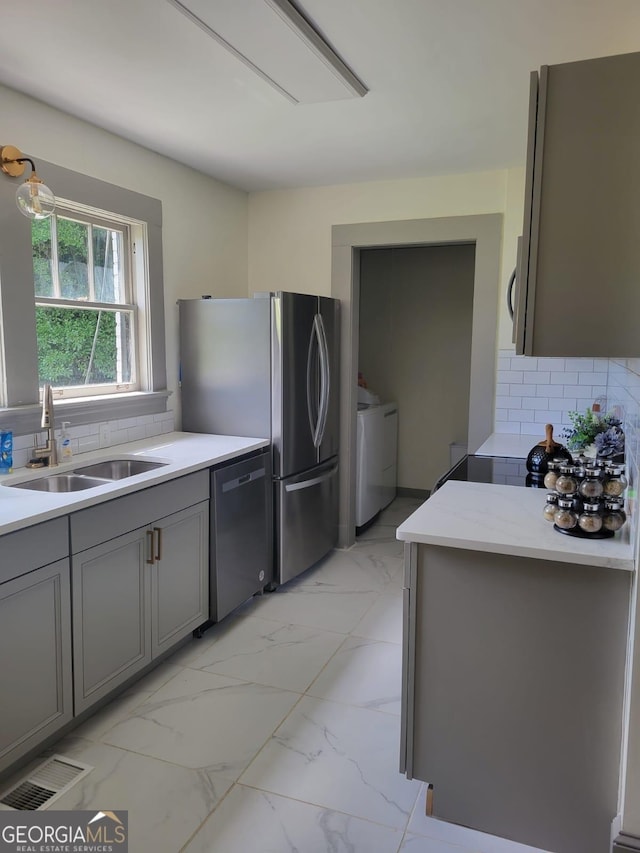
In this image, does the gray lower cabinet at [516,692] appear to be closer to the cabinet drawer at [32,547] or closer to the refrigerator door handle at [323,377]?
the cabinet drawer at [32,547]

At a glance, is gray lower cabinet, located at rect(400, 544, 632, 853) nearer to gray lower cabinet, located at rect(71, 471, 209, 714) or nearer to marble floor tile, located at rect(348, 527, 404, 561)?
gray lower cabinet, located at rect(71, 471, 209, 714)

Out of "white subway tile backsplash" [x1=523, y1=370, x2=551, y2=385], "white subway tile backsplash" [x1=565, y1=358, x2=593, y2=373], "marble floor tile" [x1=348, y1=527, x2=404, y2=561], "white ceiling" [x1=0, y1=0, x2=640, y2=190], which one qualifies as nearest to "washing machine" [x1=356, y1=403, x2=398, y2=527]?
"marble floor tile" [x1=348, y1=527, x2=404, y2=561]

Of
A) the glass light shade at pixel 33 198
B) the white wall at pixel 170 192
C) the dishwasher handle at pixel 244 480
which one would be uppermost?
the white wall at pixel 170 192

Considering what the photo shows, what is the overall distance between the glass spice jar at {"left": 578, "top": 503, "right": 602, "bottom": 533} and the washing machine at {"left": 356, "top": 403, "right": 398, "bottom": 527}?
273 cm

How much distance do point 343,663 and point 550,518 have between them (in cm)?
138

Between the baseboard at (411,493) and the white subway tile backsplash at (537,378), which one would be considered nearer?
the white subway tile backsplash at (537,378)

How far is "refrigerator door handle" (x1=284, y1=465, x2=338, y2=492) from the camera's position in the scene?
3.52m

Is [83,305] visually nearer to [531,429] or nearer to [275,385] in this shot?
[275,385]

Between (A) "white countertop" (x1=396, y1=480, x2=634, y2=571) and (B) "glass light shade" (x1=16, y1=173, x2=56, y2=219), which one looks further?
(B) "glass light shade" (x1=16, y1=173, x2=56, y2=219)

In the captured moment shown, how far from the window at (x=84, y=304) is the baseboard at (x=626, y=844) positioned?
2637 mm

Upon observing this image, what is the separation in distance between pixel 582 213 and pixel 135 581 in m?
2.00

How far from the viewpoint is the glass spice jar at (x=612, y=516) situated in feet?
5.50

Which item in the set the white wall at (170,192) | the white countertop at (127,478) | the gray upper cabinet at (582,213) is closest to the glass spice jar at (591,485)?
the gray upper cabinet at (582,213)

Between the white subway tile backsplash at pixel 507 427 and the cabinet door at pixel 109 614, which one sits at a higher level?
the white subway tile backsplash at pixel 507 427
